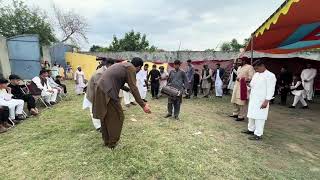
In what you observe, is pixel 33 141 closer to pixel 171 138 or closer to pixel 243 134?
pixel 171 138

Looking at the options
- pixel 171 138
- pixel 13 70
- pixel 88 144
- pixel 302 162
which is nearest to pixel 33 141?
pixel 88 144

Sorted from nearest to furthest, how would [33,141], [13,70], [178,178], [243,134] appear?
[178,178], [33,141], [243,134], [13,70]

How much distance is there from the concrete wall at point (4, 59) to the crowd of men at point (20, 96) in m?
4.24

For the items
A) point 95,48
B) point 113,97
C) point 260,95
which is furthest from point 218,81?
point 95,48

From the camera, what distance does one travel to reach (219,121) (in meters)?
8.70

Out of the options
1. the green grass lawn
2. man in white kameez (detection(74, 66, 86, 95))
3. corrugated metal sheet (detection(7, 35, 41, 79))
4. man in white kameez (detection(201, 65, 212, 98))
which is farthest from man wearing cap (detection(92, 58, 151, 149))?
corrugated metal sheet (detection(7, 35, 41, 79))

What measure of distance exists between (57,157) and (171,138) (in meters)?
2.15

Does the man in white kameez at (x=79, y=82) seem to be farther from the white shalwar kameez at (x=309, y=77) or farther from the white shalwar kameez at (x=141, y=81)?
the white shalwar kameez at (x=309, y=77)

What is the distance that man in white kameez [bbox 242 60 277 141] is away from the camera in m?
6.62

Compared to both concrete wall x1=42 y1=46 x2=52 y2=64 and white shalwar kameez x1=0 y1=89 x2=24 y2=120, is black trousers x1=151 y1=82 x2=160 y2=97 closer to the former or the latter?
white shalwar kameez x1=0 y1=89 x2=24 y2=120

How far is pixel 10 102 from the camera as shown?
25.6 feet

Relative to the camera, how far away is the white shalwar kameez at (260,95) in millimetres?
6617

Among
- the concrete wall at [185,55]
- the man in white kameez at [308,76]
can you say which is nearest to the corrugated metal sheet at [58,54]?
the concrete wall at [185,55]

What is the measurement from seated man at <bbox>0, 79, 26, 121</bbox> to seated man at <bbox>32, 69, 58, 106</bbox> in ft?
5.57
